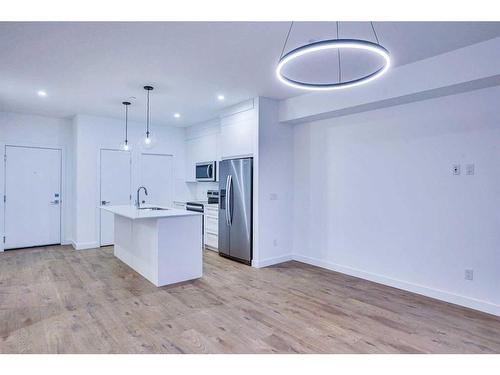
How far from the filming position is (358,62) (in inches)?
134

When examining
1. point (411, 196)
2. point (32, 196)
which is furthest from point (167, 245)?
point (32, 196)

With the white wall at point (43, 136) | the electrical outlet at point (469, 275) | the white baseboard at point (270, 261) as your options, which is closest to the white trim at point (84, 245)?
the white wall at point (43, 136)

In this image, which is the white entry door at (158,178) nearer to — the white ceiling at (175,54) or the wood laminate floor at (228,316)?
the white ceiling at (175,54)

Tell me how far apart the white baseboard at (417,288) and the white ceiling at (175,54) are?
262cm

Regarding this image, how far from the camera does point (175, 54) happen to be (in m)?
3.21

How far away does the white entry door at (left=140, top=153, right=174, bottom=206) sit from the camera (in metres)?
6.83

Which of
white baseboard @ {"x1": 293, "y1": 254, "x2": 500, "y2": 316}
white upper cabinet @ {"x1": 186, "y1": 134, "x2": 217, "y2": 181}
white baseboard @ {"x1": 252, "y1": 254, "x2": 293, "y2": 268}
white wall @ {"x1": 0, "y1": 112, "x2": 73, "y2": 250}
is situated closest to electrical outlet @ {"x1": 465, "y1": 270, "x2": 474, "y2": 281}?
white baseboard @ {"x1": 293, "y1": 254, "x2": 500, "y2": 316}

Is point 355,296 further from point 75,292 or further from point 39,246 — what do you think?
point 39,246

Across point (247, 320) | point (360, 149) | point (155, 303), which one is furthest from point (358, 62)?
point (155, 303)

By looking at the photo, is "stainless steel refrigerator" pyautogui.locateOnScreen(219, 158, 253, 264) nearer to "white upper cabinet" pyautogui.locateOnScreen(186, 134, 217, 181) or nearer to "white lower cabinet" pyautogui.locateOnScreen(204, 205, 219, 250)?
"white lower cabinet" pyautogui.locateOnScreen(204, 205, 219, 250)

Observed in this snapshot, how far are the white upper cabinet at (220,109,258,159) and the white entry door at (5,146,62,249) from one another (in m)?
3.58

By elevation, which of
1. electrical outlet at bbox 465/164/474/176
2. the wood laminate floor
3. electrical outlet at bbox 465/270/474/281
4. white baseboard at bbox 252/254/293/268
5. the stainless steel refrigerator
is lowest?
the wood laminate floor

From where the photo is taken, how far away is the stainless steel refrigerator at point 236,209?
16.3 feet

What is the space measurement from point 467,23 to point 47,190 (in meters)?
7.06
